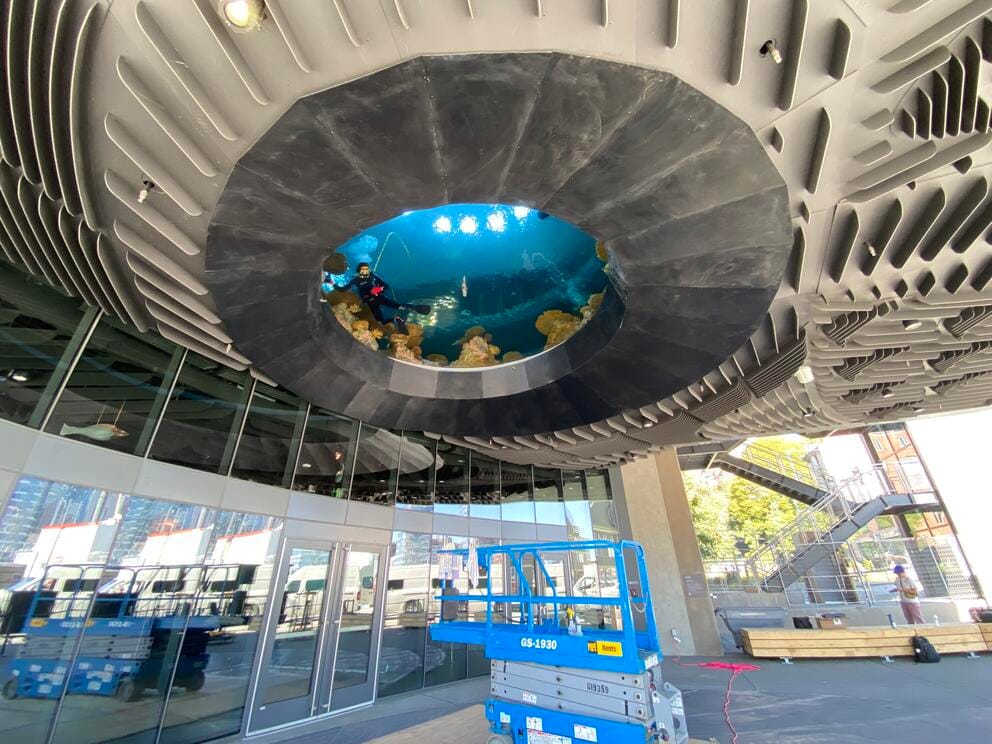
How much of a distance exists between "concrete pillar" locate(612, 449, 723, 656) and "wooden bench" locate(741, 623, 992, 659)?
6.93 ft

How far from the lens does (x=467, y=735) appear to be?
5805 millimetres

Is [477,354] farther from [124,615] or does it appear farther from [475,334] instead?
[124,615]

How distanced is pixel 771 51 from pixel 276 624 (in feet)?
30.3

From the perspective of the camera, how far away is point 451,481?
11.1m

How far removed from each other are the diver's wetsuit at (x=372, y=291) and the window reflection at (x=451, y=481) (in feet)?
13.7

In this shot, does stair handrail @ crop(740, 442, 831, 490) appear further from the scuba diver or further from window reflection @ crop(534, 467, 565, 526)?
the scuba diver

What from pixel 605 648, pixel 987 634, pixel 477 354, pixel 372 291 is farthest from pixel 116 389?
pixel 987 634

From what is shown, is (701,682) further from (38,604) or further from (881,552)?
(881,552)

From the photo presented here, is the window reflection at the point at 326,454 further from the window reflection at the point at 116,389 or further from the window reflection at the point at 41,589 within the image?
the window reflection at the point at 41,589

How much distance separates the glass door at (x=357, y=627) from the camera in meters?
7.69

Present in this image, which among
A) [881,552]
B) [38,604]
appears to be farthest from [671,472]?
[38,604]

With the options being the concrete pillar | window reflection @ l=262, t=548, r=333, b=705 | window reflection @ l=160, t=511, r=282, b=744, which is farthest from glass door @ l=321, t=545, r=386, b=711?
the concrete pillar

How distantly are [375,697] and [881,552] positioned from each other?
20.0 m

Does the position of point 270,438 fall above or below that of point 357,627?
above
